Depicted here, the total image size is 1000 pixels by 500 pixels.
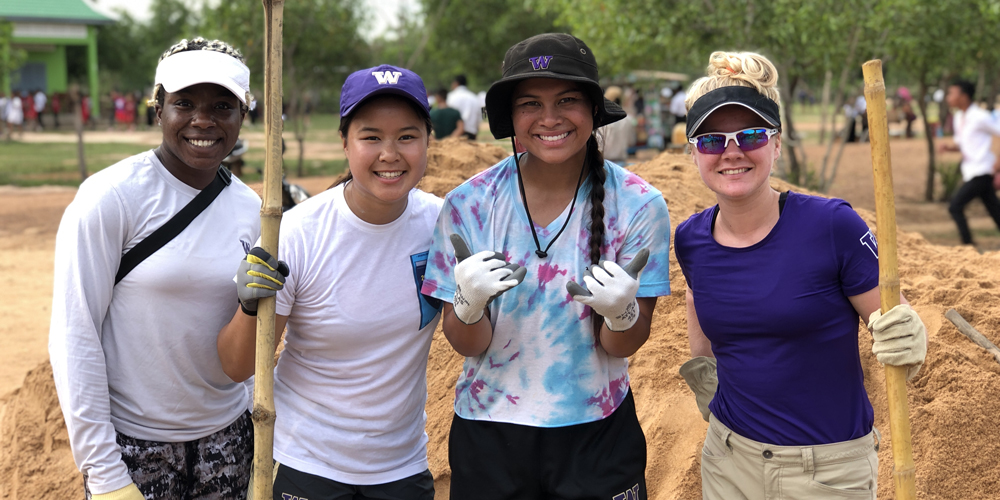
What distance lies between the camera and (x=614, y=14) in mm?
9898

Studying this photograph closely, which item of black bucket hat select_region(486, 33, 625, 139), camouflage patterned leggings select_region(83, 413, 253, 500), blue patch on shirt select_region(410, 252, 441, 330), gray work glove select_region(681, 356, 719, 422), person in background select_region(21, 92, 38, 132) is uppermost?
black bucket hat select_region(486, 33, 625, 139)

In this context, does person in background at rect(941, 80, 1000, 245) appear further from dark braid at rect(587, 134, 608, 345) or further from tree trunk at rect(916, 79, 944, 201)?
dark braid at rect(587, 134, 608, 345)

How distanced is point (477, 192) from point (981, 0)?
8.89 meters

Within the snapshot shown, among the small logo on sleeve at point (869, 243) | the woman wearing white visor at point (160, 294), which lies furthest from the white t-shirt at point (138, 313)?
the small logo on sleeve at point (869, 243)

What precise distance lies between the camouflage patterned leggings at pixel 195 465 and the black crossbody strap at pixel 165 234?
1.59 ft

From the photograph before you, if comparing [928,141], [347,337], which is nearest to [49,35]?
[928,141]

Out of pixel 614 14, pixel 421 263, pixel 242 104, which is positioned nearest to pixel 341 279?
pixel 421 263

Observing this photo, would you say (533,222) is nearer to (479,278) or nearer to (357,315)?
(479,278)

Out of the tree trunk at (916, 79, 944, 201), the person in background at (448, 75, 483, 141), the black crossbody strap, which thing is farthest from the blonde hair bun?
the tree trunk at (916, 79, 944, 201)

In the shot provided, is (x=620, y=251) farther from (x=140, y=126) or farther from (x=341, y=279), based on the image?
(x=140, y=126)

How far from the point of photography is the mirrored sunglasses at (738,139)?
2.01 meters

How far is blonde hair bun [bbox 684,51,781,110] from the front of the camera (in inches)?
79.4

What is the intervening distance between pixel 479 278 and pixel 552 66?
1.87ft

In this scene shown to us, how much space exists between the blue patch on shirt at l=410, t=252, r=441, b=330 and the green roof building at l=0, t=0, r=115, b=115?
32.5m
